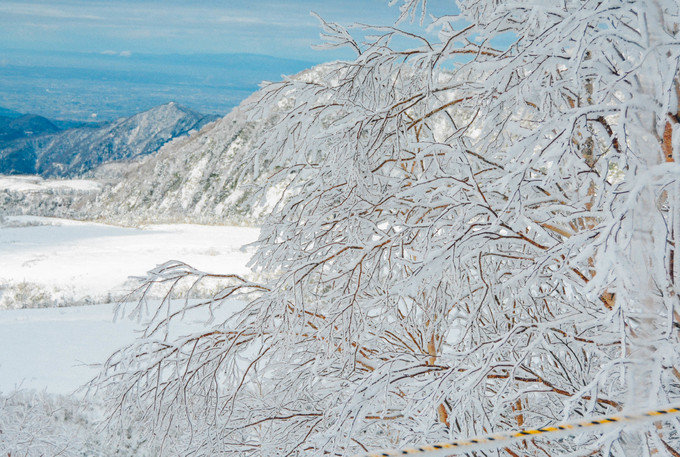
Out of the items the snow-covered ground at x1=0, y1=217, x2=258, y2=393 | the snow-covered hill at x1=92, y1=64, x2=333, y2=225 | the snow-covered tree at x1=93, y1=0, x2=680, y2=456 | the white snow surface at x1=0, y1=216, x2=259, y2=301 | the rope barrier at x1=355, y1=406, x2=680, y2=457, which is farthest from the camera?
the snow-covered hill at x1=92, y1=64, x2=333, y2=225

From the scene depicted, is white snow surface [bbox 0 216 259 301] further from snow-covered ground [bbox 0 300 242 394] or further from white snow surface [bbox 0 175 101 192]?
white snow surface [bbox 0 175 101 192]

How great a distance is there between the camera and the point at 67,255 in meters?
14.7

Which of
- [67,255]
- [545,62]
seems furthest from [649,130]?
[67,255]

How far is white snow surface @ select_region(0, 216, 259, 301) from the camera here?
1240 centimetres

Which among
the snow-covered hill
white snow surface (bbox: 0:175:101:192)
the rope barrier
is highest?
the rope barrier

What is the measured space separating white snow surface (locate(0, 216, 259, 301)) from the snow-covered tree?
287 inches

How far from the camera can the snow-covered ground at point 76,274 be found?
7496 millimetres

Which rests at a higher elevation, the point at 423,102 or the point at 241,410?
the point at 423,102

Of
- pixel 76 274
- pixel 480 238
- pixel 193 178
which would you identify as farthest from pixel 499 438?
pixel 193 178

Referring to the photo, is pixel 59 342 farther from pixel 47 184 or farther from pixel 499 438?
pixel 47 184

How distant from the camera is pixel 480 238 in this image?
2.04m

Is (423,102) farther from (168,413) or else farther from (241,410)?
(241,410)

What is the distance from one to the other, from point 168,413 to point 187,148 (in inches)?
2308

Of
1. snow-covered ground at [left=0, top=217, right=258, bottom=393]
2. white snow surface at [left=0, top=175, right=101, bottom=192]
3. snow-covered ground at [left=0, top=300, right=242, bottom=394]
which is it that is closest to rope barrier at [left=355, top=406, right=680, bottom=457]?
snow-covered ground at [left=0, top=217, right=258, bottom=393]
